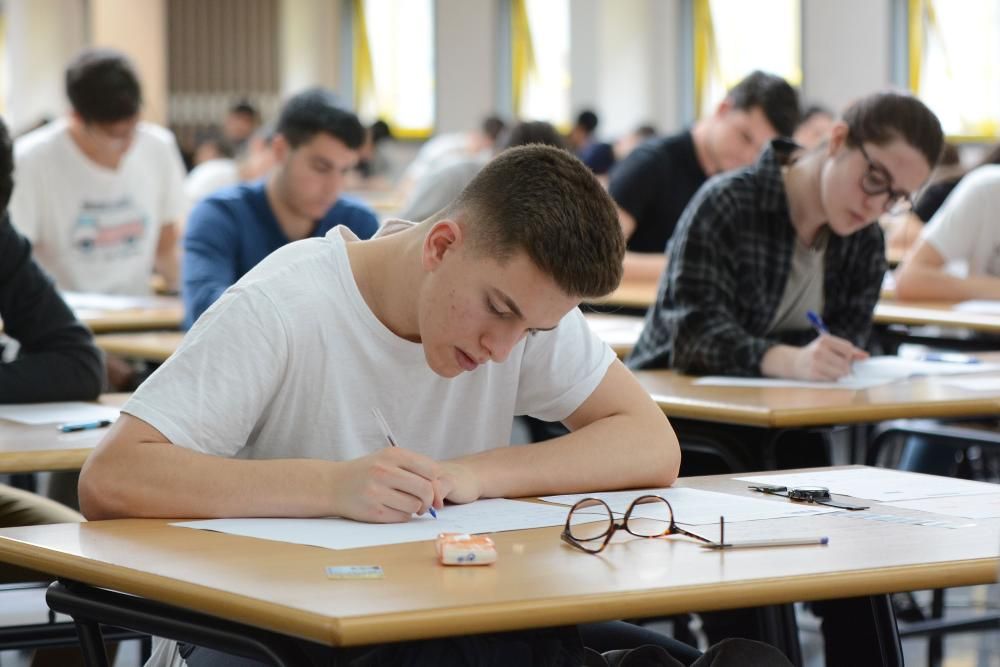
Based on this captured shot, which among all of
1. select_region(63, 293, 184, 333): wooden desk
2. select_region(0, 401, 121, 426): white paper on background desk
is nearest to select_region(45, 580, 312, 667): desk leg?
select_region(0, 401, 121, 426): white paper on background desk

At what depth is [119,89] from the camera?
4.47 meters

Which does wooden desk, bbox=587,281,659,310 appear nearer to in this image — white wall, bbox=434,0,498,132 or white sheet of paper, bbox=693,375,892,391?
white sheet of paper, bbox=693,375,892,391

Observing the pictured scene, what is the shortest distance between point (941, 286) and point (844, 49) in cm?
707

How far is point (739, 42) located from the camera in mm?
11906

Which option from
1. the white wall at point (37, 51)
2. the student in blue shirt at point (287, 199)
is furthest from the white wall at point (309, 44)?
the student in blue shirt at point (287, 199)

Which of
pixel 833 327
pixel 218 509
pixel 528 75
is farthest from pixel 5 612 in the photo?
pixel 528 75

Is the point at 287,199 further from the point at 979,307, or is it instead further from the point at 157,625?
the point at 157,625

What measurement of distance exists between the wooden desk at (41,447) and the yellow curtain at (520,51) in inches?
464

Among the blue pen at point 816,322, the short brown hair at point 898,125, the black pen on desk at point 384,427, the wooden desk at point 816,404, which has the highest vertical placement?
the short brown hair at point 898,125

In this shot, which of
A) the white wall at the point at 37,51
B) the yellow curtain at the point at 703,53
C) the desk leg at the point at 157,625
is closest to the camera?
the desk leg at the point at 157,625

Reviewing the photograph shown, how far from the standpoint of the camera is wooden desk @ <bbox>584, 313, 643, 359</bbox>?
11.3ft

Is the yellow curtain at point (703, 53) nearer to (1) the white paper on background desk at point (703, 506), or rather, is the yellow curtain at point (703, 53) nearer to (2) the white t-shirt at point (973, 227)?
(2) the white t-shirt at point (973, 227)

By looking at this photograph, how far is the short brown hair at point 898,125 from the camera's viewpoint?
2.88 metres

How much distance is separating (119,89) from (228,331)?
297cm
